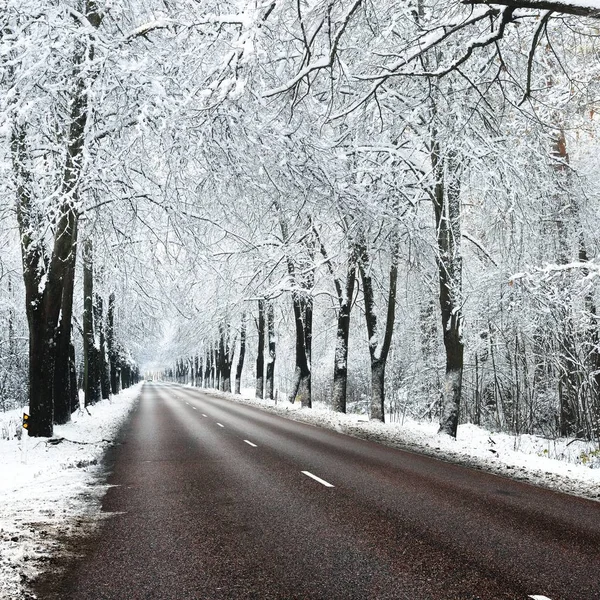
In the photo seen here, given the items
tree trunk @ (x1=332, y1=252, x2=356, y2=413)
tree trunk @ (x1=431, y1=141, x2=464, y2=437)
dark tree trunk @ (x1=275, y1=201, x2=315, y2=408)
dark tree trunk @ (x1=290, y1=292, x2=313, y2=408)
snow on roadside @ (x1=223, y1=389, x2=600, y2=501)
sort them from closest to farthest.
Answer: snow on roadside @ (x1=223, y1=389, x2=600, y2=501) → tree trunk @ (x1=431, y1=141, x2=464, y2=437) → tree trunk @ (x1=332, y1=252, x2=356, y2=413) → dark tree trunk @ (x1=275, y1=201, x2=315, y2=408) → dark tree trunk @ (x1=290, y1=292, x2=313, y2=408)

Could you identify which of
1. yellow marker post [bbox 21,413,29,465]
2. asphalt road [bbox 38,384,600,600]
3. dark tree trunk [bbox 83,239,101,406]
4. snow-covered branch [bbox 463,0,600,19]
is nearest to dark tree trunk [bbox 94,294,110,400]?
dark tree trunk [bbox 83,239,101,406]

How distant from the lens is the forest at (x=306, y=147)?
27.9 ft

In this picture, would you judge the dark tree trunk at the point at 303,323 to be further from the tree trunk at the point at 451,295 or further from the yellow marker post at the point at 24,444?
the yellow marker post at the point at 24,444

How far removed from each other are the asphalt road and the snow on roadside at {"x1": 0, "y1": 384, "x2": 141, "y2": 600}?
1.12 ft

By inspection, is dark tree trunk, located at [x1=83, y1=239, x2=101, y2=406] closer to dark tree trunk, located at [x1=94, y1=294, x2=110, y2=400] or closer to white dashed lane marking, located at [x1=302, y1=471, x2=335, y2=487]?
dark tree trunk, located at [x1=94, y1=294, x2=110, y2=400]

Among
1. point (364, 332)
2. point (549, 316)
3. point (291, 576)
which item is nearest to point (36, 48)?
point (291, 576)

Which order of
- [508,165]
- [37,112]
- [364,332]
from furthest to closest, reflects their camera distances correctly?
1. [364,332]
2. [508,165]
3. [37,112]

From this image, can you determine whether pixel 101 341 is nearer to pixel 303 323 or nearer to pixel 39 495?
pixel 303 323

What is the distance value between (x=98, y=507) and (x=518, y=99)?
41.9ft

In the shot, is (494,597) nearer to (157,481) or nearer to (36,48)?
(157,481)

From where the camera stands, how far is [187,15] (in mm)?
10883

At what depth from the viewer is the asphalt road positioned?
4762 millimetres

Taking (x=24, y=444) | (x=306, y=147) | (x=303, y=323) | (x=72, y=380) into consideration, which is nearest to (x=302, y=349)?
(x=303, y=323)

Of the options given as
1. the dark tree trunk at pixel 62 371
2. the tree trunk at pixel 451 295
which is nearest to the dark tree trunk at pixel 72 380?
the dark tree trunk at pixel 62 371
